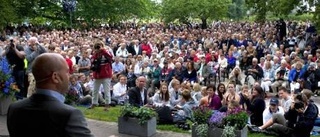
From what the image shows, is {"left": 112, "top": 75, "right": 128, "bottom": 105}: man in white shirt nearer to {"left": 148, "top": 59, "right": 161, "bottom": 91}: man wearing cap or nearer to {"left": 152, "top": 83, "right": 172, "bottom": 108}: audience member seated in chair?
{"left": 152, "top": 83, "right": 172, "bottom": 108}: audience member seated in chair

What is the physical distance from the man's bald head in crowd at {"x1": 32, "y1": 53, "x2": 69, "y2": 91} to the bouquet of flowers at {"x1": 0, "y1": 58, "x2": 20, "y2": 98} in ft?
25.2

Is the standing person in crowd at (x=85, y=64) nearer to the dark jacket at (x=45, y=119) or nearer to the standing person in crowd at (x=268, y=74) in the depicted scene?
the standing person in crowd at (x=268, y=74)

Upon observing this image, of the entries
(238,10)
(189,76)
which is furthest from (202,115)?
(238,10)

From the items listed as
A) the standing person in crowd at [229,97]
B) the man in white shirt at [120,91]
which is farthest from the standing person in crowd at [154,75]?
the standing person in crowd at [229,97]

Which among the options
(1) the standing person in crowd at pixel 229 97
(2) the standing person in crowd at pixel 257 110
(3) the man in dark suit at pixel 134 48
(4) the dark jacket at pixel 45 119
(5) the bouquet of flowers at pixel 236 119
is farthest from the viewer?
(3) the man in dark suit at pixel 134 48

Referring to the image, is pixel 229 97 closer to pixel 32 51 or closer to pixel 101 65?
pixel 101 65

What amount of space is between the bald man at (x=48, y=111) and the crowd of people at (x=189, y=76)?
7019 mm

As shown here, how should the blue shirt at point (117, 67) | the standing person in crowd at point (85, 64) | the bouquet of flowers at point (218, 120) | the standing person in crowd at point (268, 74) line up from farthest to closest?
the blue shirt at point (117, 67) → the standing person in crowd at point (268, 74) → the standing person in crowd at point (85, 64) → the bouquet of flowers at point (218, 120)

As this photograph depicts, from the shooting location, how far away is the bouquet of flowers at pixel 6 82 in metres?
9.75

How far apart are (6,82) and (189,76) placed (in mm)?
6958

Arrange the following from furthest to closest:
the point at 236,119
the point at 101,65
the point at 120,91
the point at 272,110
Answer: the point at 120,91, the point at 101,65, the point at 272,110, the point at 236,119

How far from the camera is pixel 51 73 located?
2494 millimetres

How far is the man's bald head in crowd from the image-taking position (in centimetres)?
249

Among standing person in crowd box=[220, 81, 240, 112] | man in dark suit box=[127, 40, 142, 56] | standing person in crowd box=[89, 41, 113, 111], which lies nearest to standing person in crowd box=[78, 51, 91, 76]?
standing person in crowd box=[89, 41, 113, 111]
